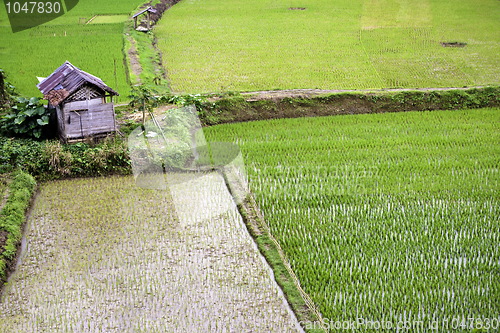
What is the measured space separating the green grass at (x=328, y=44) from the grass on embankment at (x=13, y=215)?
519 centimetres

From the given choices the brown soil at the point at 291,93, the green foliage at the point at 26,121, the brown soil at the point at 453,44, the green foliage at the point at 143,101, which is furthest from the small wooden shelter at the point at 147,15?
the brown soil at the point at 453,44

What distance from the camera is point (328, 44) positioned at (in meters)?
17.5

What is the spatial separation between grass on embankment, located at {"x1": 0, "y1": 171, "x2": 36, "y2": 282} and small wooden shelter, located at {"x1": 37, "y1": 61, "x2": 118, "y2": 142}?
4.13 feet

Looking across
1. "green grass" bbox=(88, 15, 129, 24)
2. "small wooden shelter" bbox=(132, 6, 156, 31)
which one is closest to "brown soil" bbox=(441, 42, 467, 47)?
"small wooden shelter" bbox=(132, 6, 156, 31)

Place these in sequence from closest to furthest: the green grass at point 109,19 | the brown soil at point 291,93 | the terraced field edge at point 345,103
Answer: the terraced field edge at point 345,103
the brown soil at point 291,93
the green grass at point 109,19

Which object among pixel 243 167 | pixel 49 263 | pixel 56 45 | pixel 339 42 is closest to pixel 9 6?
pixel 56 45

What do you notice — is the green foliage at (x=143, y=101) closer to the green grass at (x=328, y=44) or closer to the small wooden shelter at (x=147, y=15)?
the green grass at (x=328, y=44)

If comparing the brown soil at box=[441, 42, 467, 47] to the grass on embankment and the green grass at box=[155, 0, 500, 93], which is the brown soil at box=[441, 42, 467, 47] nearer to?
the green grass at box=[155, 0, 500, 93]

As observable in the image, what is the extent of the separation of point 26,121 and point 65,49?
6193mm

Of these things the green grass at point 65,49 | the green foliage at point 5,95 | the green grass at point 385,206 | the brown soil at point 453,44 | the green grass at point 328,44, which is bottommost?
the green grass at point 385,206

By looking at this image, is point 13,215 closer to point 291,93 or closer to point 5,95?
point 5,95

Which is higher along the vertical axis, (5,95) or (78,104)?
(78,104)

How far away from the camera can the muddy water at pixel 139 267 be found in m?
6.77

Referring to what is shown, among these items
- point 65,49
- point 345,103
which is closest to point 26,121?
point 65,49
